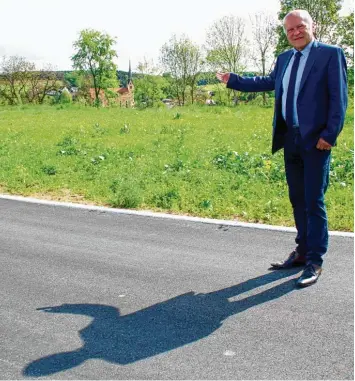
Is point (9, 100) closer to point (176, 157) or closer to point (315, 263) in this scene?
point (176, 157)

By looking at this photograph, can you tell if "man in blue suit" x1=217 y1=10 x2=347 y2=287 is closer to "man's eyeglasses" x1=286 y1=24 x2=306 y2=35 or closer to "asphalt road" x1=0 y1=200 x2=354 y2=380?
"man's eyeglasses" x1=286 y1=24 x2=306 y2=35

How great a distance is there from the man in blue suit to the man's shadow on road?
518 mm

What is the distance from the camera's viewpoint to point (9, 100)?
59531 millimetres

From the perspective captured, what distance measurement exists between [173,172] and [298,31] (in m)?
5.33

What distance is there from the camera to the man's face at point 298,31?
4117mm

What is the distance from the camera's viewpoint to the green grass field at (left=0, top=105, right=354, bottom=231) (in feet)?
23.2

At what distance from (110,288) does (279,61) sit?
251 centimetres

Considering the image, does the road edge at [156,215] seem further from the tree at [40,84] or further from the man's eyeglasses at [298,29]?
the tree at [40,84]

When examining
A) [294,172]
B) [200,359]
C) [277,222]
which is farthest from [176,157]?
[200,359]

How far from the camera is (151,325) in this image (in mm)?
3721

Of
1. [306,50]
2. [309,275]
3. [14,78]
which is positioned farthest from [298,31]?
[14,78]

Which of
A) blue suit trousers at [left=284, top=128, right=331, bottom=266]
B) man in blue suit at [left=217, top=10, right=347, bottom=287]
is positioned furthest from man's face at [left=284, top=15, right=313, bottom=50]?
blue suit trousers at [left=284, top=128, right=331, bottom=266]

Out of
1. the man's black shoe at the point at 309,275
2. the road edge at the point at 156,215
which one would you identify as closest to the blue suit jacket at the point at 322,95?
the man's black shoe at the point at 309,275

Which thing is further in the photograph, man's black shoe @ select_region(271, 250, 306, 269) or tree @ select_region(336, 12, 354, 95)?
tree @ select_region(336, 12, 354, 95)
